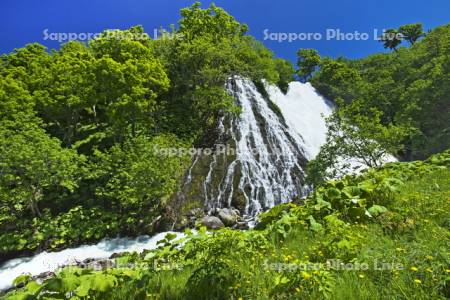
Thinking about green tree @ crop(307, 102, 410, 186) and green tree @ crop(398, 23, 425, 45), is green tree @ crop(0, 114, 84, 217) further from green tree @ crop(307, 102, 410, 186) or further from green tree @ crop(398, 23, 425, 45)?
green tree @ crop(398, 23, 425, 45)

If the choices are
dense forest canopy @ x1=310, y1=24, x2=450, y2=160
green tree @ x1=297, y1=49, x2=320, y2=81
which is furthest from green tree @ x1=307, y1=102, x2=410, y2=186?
green tree @ x1=297, y1=49, x2=320, y2=81

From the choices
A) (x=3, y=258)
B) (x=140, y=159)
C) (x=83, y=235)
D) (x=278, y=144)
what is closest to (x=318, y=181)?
(x=278, y=144)

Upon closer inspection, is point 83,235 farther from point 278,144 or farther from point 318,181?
point 278,144

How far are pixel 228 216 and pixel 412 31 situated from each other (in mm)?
57647

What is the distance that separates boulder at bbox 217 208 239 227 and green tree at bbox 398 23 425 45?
5677cm

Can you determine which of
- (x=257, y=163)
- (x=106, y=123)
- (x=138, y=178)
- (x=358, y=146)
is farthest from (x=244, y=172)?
(x=106, y=123)

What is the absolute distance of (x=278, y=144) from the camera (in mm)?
20625

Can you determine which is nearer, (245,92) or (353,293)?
(353,293)

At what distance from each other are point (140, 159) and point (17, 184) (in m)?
5.39

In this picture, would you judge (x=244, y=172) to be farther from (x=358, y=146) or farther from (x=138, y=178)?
(x=358, y=146)

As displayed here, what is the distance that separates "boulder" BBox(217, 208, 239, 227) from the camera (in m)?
14.1

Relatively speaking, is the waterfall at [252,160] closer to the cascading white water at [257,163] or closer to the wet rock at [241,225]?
the cascading white water at [257,163]

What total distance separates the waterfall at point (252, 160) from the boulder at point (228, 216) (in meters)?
0.62

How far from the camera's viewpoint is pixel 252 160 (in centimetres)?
1842
